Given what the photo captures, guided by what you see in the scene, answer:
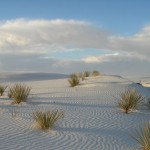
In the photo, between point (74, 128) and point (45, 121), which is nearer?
point (45, 121)

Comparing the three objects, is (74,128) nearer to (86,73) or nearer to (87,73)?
(86,73)

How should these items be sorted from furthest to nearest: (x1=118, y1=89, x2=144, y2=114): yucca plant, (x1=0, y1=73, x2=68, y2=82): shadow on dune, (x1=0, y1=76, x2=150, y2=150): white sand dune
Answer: (x1=0, y1=73, x2=68, y2=82): shadow on dune < (x1=118, y1=89, x2=144, y2=114): yucca plant < (x1=0, y1=76, x2=150, y2=150): white sand dune

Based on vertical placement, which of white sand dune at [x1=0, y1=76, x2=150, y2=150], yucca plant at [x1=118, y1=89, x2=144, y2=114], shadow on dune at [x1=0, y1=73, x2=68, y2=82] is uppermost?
shadow on dune at [x1=0, y1=73, x2=68, y2=82]

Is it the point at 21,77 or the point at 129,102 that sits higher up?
the point at 21,77

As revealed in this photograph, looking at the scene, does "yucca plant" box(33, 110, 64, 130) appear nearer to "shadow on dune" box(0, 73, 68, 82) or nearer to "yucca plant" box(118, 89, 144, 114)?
"yucca plant" box(118, 89, 144, 114)

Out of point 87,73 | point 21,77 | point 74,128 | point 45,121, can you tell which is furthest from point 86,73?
point 45,121

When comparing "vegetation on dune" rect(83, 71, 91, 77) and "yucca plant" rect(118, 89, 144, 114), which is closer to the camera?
"yucca plant" rect(118, 89, 144, 114)

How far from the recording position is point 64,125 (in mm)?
11016

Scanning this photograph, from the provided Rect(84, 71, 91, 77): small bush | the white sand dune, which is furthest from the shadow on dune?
Result: the white sand dune

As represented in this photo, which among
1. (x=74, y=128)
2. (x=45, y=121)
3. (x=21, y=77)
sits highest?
(x=21, y=77)

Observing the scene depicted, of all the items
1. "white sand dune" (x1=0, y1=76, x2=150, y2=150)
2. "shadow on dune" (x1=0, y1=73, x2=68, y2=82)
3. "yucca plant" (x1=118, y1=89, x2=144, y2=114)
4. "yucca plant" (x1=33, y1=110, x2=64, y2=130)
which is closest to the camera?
"white sand dune" (x1=0, y1=76, x2=150, y2=150)

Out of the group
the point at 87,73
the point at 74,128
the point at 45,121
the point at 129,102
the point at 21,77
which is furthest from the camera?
the point at 21,77

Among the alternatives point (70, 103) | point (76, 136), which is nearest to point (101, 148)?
point (76, 136)

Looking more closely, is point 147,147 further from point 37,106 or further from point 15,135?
point 37,106
